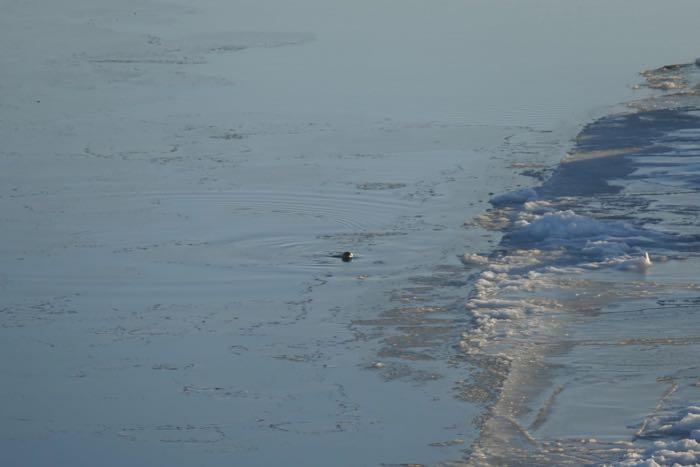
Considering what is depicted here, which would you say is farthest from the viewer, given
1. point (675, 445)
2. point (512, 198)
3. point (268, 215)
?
point (512, 198)

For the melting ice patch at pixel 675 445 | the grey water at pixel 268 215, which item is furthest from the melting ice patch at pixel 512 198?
the melting ice patch at pixel 675 445

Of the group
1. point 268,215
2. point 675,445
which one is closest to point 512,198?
point 268,215

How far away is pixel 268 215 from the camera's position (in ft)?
32.8

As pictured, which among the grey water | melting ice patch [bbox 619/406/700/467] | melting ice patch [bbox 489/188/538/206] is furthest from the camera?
melting ice patch [bbox 489/188/538/206]

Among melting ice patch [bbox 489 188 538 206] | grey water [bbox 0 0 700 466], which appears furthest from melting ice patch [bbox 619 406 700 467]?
melting ice patch [bbox 489 188 538 206]

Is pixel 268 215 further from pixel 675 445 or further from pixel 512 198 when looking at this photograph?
pixel 675 445

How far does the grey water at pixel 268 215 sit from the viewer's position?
6383 mm

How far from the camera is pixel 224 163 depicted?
11531mm

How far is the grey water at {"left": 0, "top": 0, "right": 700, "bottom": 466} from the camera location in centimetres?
638

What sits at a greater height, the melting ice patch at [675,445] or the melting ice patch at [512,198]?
the melting ice patch at [675,445]

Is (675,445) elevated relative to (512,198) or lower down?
Result: elevated

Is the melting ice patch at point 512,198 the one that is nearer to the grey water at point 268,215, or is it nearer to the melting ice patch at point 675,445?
the grey water at point 268,215

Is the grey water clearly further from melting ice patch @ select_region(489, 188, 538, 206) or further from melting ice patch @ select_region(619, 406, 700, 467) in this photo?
melting ice patch @ select_region(619, 406, 700, 467)

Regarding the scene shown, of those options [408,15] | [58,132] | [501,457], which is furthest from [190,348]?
[408,15]
